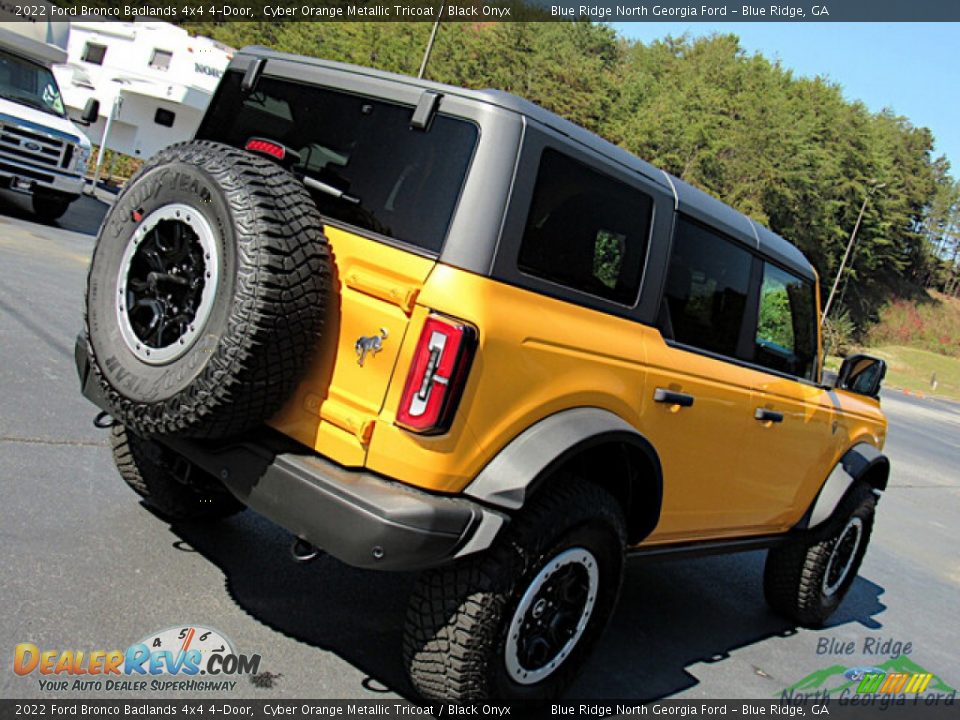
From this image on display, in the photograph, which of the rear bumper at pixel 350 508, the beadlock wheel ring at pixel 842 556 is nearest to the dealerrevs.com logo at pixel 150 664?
the rear bumper at pixel 350 508

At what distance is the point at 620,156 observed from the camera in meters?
3.43

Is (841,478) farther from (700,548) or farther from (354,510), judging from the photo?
(354,510)

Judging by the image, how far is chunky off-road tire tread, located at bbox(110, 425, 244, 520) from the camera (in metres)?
4.00

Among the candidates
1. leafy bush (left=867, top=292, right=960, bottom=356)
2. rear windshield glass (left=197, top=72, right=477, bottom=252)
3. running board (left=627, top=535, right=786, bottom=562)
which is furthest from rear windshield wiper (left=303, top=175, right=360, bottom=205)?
leafy bush (left=867, top=292, right=960, bottom=356)

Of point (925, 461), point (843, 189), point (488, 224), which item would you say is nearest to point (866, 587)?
point (488, 224)

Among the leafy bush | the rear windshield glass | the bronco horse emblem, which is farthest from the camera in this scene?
the leafy bush

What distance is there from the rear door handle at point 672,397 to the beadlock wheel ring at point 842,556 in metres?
2.15

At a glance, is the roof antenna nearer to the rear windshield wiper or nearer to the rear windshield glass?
the rear windshield glass

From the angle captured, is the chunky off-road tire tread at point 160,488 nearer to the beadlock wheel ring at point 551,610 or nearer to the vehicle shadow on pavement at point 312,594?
the vehicle shadow on pavement at point 312,594

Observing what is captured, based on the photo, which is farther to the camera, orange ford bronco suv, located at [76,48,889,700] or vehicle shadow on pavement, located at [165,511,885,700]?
vehicle shadow on pavement, located at [165,511,885,700]

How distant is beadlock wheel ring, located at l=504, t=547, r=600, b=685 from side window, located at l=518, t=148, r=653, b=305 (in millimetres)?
1004

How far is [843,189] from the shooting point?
6097cm

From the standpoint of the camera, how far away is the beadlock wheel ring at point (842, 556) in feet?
17.0

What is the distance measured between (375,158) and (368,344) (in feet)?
2.30
